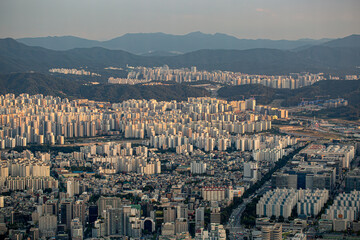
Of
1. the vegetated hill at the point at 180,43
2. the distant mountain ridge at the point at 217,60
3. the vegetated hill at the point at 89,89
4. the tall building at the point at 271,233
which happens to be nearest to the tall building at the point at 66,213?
the tall building at the point at 271,233

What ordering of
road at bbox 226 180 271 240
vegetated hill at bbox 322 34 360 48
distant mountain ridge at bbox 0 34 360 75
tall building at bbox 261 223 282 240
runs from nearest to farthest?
tall building at bbox 261 223 282 240
road at bbox 226 180 271 240
distant mountain ridge at bbox 0 34 360 75
vegetated hill at bbox 322 34 360 48

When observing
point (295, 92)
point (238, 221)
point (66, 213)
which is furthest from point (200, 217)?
point (295, 92)

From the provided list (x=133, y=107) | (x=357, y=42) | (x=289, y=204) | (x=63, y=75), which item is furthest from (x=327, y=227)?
(x=357, y=42)

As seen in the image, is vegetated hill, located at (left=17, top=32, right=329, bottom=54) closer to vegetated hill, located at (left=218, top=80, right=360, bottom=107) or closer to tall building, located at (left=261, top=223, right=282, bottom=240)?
vegetated hill, located at (left=218, top=80, right=360, bottom=107)

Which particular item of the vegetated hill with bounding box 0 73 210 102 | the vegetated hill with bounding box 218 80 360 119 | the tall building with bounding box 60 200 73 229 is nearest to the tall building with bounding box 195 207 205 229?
the tall building with bounding box 60 200 73 229

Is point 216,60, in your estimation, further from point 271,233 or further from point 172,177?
point 271,233

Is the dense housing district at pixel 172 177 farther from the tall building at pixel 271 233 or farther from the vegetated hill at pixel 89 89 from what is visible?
the vegetated hill at pixel 89 89
